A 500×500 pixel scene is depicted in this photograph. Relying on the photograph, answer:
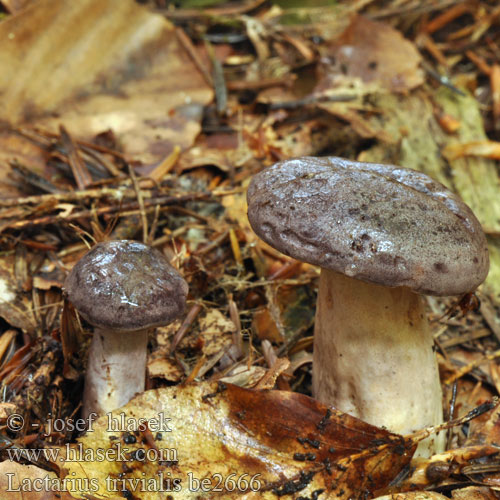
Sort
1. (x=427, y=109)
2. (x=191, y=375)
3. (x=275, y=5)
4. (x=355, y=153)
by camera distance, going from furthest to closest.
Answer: (x=275, y=5) < (x=427, y=109) < (x=355, y=153) < (x=191, y=375)

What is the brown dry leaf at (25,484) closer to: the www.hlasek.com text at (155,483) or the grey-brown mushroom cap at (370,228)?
the www.hlasek.com text at (155,483)

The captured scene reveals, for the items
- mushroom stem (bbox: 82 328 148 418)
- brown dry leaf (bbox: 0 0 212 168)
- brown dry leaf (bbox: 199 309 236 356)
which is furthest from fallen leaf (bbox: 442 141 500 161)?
mushroom stem (bbox: 82 328 148 418)

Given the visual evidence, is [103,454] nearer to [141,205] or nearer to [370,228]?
[370,228]

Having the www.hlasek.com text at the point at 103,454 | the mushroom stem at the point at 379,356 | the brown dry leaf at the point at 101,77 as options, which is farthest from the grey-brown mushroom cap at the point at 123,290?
the brown dry leaf at the point at 101,77

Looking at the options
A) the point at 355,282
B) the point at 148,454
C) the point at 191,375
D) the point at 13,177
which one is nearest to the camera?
the point at 148,454

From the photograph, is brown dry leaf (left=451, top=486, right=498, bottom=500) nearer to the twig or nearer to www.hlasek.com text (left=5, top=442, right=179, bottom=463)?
www.hlasek.com text (left=5, top=442, right=179, bottom=463)

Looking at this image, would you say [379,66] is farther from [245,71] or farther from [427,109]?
[245,71]

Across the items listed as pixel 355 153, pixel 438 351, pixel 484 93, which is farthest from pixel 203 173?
pixel 484 93
